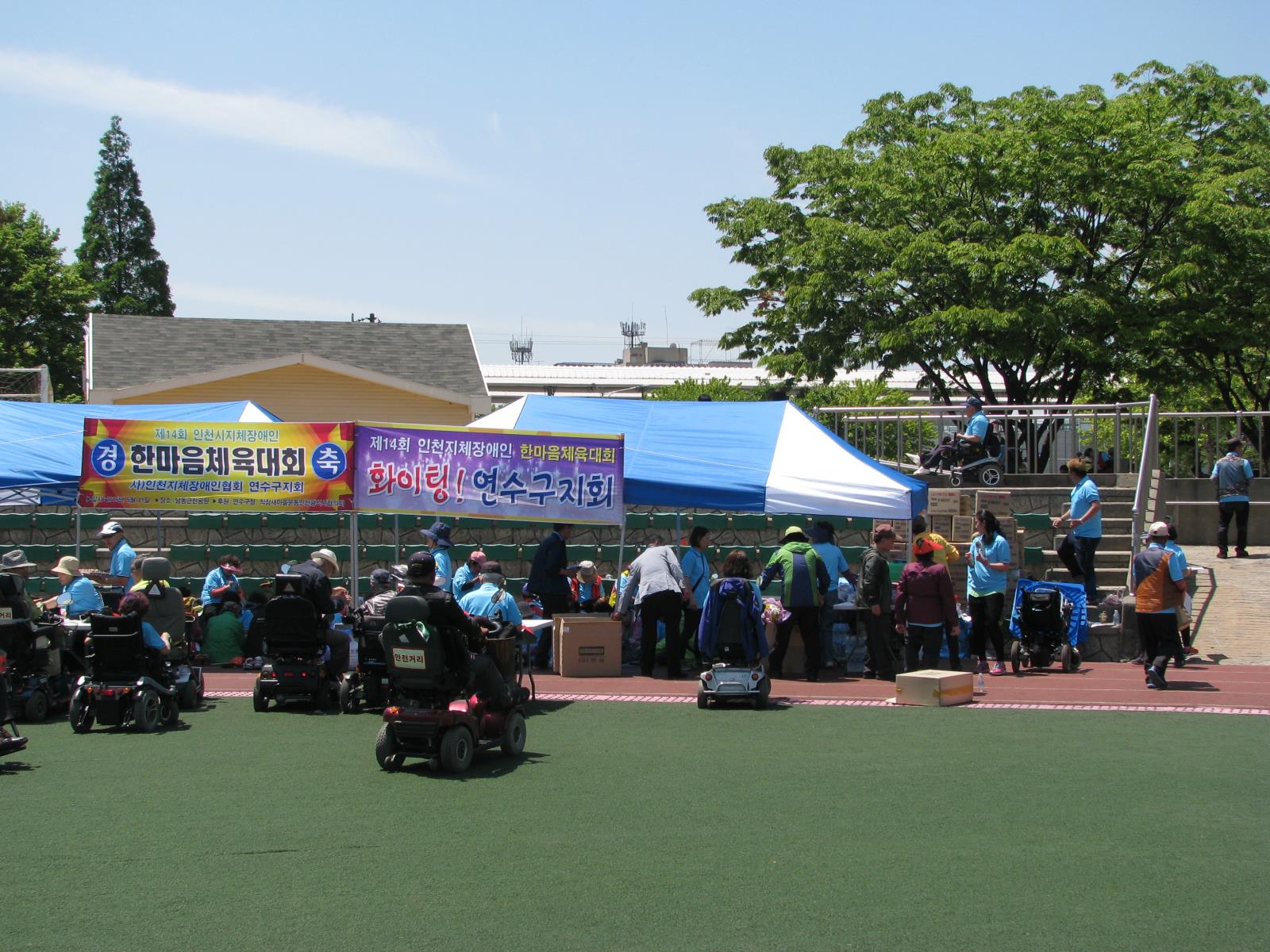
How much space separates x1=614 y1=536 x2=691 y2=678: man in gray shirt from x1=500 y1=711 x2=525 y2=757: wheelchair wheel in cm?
404

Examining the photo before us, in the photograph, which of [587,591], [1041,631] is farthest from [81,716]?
[1041,631]

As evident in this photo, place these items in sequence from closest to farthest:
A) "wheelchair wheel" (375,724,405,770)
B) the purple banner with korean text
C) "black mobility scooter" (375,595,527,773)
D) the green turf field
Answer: the green turf field
"black mobility scooter" (375,595,527,773)
"wheelchair wheel" (375,724,405,770)
the purple banner with korean text

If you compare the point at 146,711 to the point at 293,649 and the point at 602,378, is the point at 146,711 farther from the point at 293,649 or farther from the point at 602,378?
the point at 602,378

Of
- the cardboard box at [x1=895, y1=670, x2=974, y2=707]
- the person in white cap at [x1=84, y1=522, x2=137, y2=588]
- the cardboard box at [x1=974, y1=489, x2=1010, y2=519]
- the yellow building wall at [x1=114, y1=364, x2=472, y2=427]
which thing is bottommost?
the cardboard box at [x1=895, y1=670, x2=974, y2=707]

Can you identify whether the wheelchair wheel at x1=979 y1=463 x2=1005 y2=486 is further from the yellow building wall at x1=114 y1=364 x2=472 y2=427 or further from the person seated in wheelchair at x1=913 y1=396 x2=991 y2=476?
the yellow building wall at x1=114 y1=364 x2=472 y2=427

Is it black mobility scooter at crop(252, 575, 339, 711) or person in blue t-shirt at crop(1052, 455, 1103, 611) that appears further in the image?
person in blue t-shirt at crop(1052, 455, 1103, 611)

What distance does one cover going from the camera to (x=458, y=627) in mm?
8492

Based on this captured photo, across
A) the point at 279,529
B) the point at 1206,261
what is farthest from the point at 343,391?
the point at 1206,261

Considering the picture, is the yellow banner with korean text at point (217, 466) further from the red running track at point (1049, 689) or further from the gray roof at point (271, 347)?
the gray roof at point (271, 347)

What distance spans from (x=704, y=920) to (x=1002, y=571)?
8.73 meters

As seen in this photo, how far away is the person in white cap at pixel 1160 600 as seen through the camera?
1226 cm

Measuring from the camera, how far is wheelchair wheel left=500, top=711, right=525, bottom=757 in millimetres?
8922

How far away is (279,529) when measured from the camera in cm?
1869

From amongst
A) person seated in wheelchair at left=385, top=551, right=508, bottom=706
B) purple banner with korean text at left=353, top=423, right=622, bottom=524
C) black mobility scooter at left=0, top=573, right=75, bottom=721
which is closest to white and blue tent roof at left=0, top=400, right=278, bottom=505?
purple banner with korean text at left=353, top=423, right=622, bottom=524
